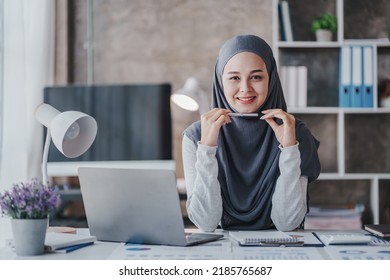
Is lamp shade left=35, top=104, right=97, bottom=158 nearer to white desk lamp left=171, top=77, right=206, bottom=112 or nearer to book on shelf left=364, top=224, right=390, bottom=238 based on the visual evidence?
book on shelf left=364, top=224, right=390, bottom=238

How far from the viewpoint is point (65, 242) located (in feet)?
4.25

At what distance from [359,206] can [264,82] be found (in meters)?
1.75

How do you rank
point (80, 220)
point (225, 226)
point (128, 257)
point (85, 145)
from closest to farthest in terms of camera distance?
1. point (128, 257)
2. point (85, 145)
3. point (225, 226)
4. point (80, 220)

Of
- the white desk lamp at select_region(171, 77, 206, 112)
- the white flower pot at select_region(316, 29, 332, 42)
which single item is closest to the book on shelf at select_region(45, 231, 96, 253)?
the white desk lamp at select_region(171, 77, 206, 112)

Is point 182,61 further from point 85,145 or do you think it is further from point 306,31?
point 85,145

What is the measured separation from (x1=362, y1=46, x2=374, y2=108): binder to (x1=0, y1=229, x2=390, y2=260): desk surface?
2055 mm

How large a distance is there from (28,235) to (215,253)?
1.27ft

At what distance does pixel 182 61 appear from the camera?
3531 mm

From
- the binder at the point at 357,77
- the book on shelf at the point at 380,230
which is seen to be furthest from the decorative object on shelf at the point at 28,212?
the binder at the point at 357,77

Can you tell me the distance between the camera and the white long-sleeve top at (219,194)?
64.7 inches

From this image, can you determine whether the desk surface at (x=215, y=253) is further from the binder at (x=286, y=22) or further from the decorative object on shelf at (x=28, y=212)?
the binder at (x=286, y=22)

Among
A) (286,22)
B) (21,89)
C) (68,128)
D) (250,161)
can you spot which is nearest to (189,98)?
(286,22)

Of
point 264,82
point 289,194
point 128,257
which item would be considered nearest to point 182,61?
point 264,82

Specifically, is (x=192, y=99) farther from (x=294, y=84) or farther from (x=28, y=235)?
(x=28, y=235)
